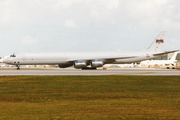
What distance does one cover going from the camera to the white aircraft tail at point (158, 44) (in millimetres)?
60188

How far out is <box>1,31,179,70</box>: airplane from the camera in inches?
2056

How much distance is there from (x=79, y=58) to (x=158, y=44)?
2052 cm

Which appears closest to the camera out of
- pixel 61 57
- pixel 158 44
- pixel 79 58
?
pixel 61 57

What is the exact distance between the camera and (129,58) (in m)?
56.3

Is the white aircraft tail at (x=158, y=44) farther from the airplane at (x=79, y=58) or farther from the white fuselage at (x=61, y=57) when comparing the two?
the white fuselage at (x=61, y=57)

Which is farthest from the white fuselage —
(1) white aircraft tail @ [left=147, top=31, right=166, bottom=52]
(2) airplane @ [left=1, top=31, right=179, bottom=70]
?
(1) white aircraft tail @ [left=147, top=31, right=166, bottom=52]

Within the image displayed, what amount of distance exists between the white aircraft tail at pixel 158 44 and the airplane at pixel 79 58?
725 millimetres

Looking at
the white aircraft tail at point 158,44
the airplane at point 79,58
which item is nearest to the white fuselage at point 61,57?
the airplane at point 79,58

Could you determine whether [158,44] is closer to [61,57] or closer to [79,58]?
[79,58]

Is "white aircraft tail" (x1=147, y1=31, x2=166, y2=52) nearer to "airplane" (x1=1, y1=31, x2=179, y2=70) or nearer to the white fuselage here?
"airplane" (x1=1, y1=31, x2=179, y2=70)

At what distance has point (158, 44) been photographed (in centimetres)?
6047

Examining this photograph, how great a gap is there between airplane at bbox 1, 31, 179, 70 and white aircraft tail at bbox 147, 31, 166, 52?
2.38 ft

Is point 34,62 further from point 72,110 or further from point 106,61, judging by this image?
point 72,110

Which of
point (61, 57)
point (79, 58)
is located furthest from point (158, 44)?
point (61, 57)
